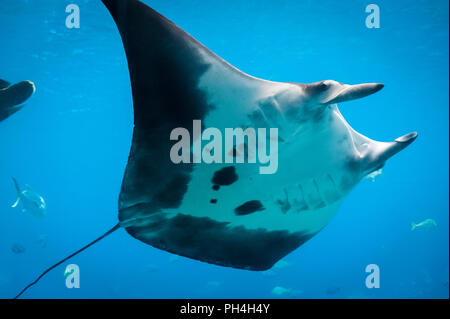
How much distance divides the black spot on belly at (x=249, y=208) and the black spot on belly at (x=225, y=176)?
0.28m

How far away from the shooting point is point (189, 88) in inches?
71.9

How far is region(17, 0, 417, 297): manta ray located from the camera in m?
1.76

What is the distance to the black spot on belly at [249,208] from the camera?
7.69 feet

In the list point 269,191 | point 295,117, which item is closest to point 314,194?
point 269,191

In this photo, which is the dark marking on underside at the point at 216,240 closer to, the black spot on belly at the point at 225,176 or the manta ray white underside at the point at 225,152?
the manta ray white underside at the point at 225,152

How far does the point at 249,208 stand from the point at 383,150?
112 centimetres

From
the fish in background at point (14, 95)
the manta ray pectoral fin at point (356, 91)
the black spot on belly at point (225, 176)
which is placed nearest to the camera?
the manta ray pectoral fin at point (356, 91)

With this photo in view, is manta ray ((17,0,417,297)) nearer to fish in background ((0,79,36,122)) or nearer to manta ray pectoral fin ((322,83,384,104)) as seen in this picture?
manta ray pectoral fin ((322,83,384,104))

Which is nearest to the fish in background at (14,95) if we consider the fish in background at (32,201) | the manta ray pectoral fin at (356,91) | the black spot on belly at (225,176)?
the black spot on belly at (225,176)

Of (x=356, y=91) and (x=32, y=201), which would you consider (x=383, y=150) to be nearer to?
(x=356, y=91)

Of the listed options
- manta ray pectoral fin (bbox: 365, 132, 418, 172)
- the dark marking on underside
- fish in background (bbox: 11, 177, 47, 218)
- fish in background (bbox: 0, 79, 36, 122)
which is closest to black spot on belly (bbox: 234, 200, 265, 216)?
the dark marking on underside

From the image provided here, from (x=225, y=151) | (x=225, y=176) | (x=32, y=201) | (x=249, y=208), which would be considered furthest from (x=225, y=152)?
(x=32, y=201)

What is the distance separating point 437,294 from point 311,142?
2364cm

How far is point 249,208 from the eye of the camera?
7.84ft
